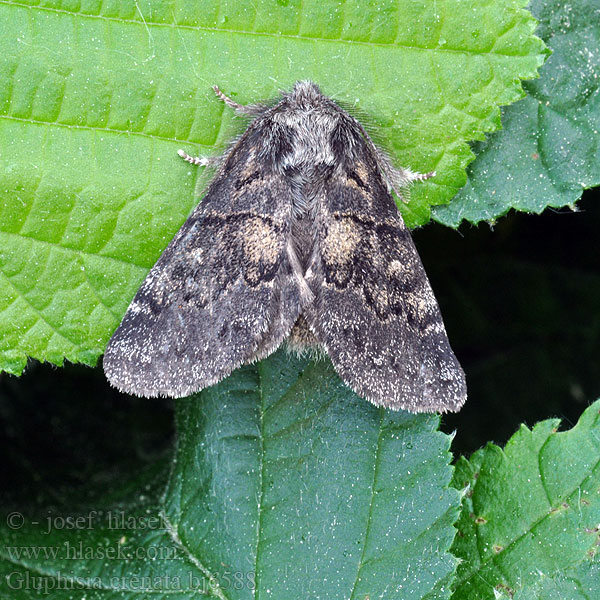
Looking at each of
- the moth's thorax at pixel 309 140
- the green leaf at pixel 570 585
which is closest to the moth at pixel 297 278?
the moth's thorax at pixel 309 140

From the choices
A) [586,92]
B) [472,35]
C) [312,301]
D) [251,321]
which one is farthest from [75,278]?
[586,92]

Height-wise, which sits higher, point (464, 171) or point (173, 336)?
point (464, 171)

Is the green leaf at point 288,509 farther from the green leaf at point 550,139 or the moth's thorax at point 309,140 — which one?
the green leaf at point 550,139

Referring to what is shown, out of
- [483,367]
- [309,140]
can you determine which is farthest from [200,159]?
[483,367]

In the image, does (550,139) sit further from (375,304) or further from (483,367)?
(483,367)

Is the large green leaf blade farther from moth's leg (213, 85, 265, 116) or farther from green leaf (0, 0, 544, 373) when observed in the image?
moth's leg (213, 85, 265, 116)

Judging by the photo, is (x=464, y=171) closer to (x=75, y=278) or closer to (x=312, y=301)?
(x=312, y=301)
